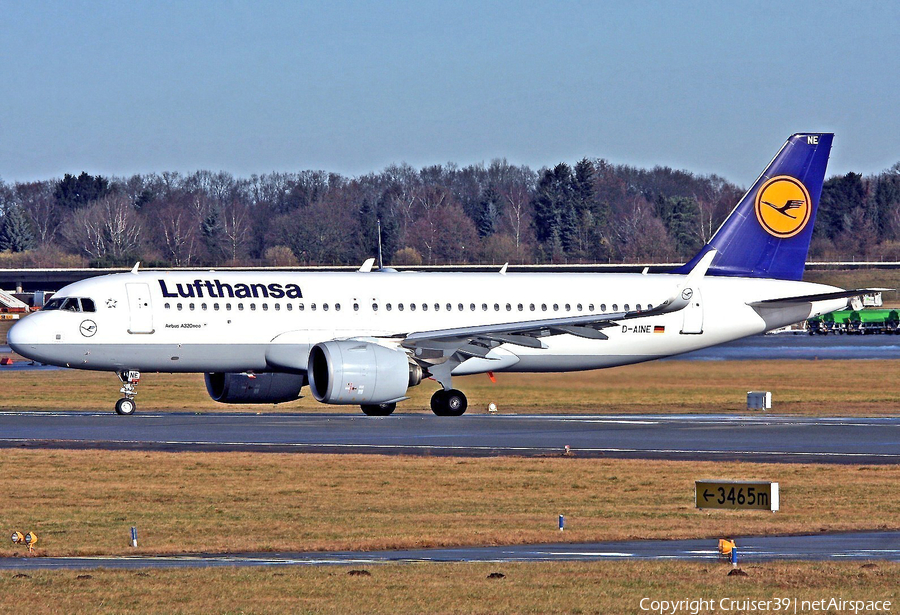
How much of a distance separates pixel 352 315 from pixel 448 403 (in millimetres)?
3815

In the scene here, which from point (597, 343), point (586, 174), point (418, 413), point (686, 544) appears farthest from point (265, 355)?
point (586, 174)

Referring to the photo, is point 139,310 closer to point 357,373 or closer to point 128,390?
A: point 128,390

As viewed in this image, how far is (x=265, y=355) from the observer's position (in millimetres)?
37562

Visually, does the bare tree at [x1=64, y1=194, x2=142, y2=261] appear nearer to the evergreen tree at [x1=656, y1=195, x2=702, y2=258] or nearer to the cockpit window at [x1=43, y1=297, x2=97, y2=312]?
the evergreen tree at [x1=656, y1=195, x2=702, y2=258]

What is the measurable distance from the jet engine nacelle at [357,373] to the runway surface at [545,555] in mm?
17655

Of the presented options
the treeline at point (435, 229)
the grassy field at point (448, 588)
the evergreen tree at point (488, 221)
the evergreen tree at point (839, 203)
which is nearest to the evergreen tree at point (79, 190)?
the treeline at point (435, 229)

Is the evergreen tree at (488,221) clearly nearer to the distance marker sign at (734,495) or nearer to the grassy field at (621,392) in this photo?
the grassy field at (621,392)

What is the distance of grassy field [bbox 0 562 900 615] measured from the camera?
1305 centimetres

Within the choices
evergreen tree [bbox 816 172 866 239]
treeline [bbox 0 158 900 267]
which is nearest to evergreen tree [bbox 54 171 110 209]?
treeline [bbox 0 158 900 267]

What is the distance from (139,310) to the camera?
3716cm

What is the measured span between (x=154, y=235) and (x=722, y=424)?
157m

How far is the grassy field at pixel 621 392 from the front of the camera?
42031 mm

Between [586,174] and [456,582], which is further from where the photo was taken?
[586,174]

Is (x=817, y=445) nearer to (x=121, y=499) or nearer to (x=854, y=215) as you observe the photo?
(x=121, y=499)
